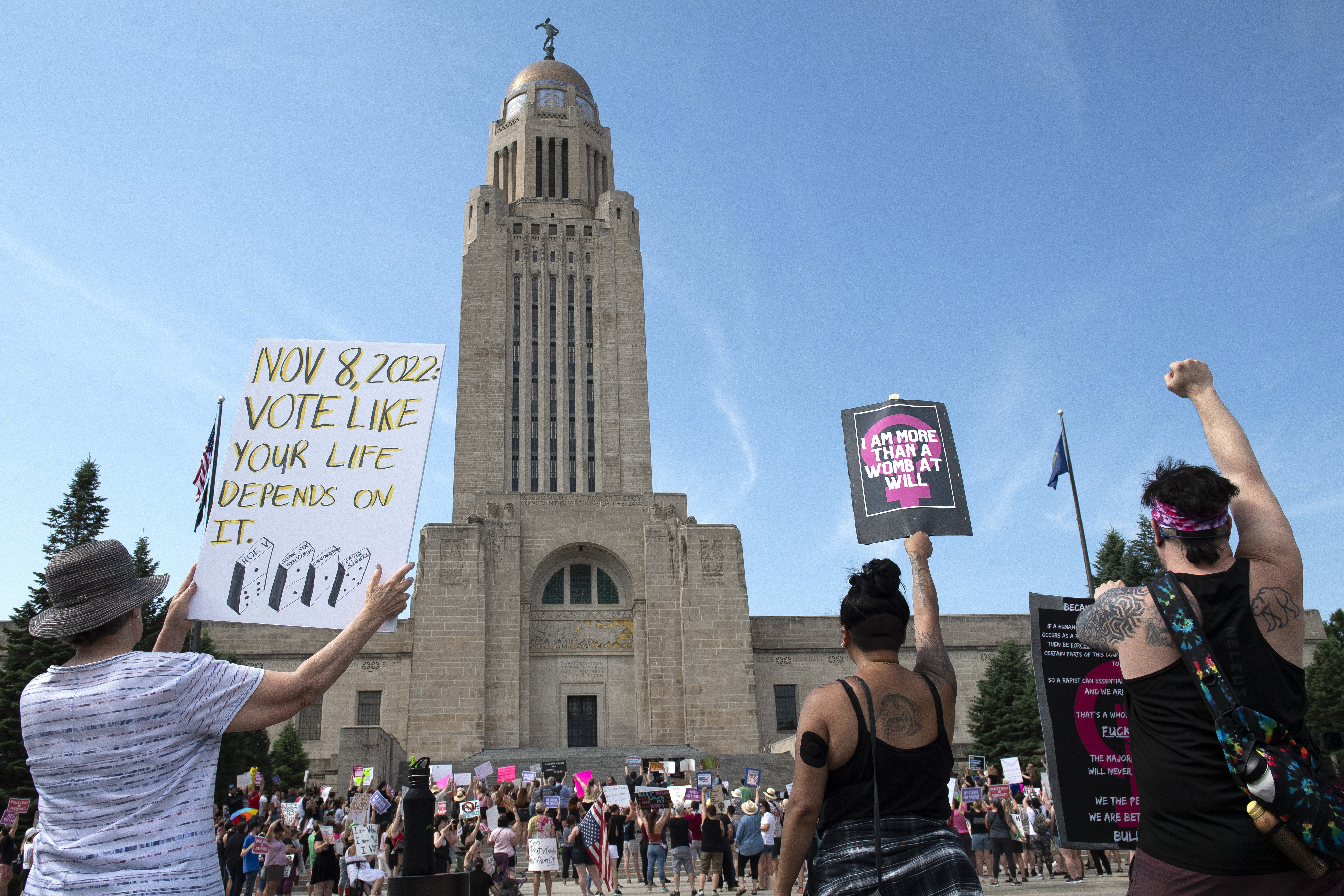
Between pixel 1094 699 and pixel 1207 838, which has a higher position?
pixel 1094 699

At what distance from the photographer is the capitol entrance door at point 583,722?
36.1 meters

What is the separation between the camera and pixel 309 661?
2906mm

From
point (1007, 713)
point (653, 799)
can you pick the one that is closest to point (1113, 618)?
point (653, 799)

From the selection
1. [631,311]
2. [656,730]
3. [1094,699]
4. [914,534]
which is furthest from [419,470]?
[631,311]

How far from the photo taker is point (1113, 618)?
315 centimetres

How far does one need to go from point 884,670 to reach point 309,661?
2.04 m

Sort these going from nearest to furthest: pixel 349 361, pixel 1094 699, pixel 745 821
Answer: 1. pixel 349 361
2. pixel 1094 699
3. pixel 745 821

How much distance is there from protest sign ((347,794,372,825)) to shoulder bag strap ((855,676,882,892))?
1348 centimetres

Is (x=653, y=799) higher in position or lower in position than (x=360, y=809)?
lower

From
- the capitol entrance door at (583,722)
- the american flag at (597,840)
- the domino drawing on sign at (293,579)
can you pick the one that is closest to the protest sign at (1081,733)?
the domino drawing on sign at (293,579)

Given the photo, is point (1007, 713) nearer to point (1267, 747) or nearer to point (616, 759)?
point (616, 759)

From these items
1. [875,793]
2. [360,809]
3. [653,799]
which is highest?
[875,793]

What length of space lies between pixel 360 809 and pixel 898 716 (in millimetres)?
15534

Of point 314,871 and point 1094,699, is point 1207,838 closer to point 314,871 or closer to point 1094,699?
point 1094,699
